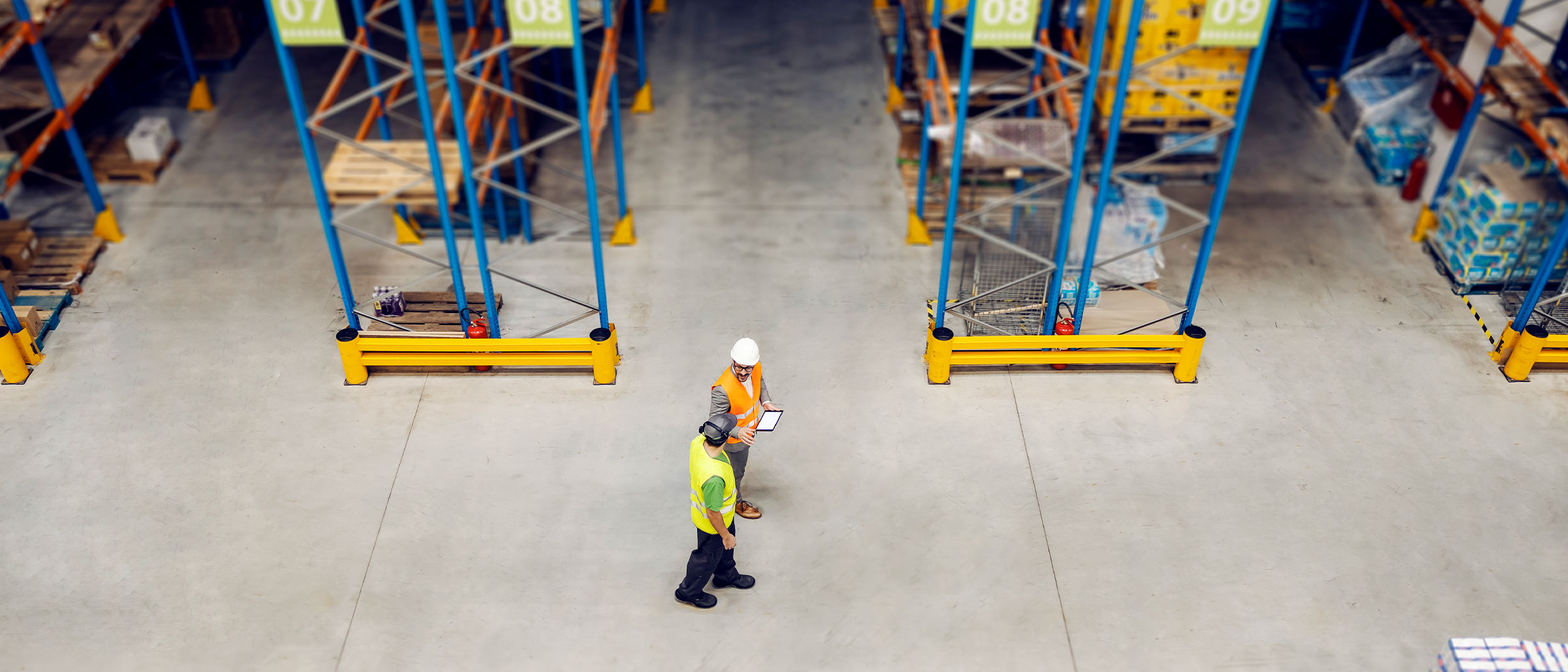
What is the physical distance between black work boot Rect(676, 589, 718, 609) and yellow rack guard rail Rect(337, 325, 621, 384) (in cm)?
290

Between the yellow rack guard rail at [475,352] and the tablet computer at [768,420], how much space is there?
2414mm

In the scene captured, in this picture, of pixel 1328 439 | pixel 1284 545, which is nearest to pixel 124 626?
pixel 1284 545

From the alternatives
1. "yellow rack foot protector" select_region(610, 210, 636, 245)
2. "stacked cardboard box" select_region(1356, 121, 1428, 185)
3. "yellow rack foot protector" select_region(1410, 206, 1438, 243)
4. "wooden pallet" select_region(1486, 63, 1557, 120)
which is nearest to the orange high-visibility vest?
"yellow rack foot protector" select_region(610, 210, 636, 245)

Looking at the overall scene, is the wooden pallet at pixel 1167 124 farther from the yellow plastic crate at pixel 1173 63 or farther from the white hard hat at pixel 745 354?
the white hard hat at pixel 745 354

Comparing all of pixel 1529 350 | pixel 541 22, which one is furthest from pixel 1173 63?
pixel 541 22

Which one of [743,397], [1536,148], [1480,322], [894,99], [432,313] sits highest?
[1536,148]

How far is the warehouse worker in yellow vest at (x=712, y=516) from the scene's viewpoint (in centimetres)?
777

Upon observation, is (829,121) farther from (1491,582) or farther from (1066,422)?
(1491,582)

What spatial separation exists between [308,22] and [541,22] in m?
1.82

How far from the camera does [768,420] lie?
354 inches

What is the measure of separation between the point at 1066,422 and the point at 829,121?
22.7ft

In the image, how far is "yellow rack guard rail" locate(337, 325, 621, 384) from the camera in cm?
1081

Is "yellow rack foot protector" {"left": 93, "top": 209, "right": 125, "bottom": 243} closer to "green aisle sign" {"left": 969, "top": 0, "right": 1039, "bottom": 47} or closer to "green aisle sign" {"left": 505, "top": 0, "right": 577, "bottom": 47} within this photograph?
"green aisle sign" {"left": 505, "top": 0, "right": 577, "bottom": 47}

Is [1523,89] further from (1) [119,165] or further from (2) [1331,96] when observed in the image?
(1) [119,165]
